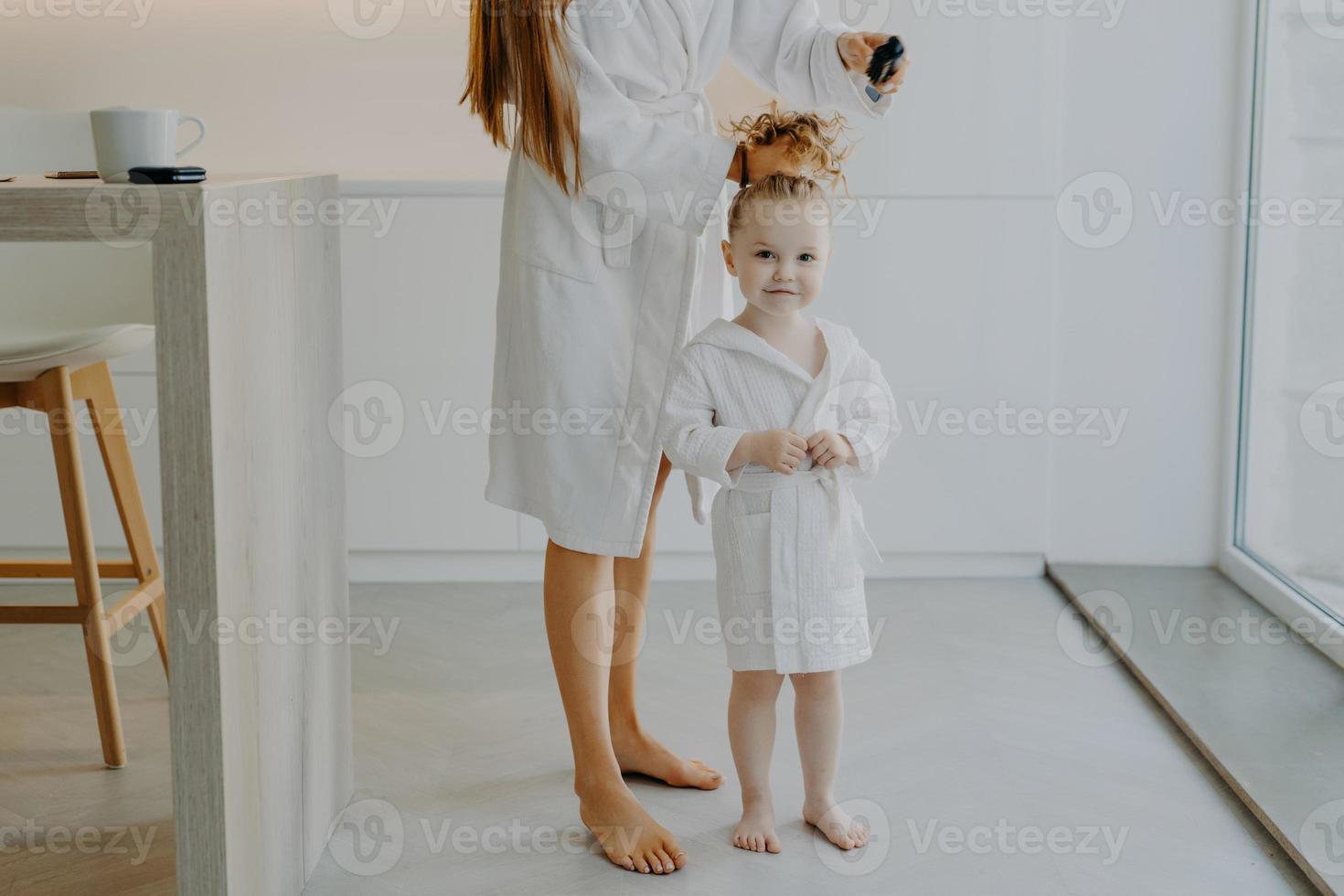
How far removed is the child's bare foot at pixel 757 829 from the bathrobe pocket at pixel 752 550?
300 mm

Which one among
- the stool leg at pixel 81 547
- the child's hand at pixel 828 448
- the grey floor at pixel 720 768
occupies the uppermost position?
the child's hand at pixel 828 448

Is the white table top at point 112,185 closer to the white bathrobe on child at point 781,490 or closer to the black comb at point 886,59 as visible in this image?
the white bathrobe on child at point 781,490

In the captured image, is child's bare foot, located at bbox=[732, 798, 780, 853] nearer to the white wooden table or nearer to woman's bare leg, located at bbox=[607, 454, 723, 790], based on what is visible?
woman's bare leg, located at bbox=[607, 454, 723, 790]

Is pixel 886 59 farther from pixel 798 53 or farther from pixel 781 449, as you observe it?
pixel 781 449

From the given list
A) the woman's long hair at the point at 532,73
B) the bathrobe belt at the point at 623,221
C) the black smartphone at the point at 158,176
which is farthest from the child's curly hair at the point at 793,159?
the black smartphone at the point at 158,176

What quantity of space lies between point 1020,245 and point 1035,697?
3.37ft

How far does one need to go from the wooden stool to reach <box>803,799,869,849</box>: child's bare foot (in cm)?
93

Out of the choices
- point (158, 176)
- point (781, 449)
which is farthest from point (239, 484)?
point (781, 449)

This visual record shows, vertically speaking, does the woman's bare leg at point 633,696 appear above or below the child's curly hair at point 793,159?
below

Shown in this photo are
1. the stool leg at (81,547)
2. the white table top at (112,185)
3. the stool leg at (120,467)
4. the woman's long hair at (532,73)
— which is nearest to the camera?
the white table top at (112,185)

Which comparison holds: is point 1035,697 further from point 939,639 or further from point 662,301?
point 662,301

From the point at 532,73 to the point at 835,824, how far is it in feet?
3.38

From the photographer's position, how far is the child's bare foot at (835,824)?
178cm

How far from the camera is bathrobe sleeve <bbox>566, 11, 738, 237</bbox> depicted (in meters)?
1.65
